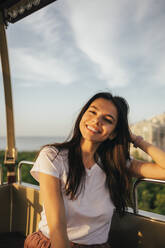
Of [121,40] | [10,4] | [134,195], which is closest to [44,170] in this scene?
[134,195]

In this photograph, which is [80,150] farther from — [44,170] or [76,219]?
[76,219]

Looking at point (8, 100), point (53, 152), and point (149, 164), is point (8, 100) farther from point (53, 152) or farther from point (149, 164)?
point (149, 164)

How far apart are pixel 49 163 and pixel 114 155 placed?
18.0 inches

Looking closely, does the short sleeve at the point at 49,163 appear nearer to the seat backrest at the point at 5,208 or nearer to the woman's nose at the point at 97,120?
the woman's nose at the point at 97,120

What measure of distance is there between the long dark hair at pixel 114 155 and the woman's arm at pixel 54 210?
4.5 inches

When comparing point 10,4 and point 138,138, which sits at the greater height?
point 10,4

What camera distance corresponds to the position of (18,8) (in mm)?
2516

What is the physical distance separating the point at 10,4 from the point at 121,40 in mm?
26269

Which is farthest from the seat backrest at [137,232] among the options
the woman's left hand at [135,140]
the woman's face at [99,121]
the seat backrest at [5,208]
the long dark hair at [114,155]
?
the seat backrest at [5,208]

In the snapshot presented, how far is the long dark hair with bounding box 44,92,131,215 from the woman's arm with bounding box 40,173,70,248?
12 cm

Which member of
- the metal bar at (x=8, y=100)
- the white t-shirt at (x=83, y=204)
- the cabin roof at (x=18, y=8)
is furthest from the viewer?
the metal bar at (x=8, y=100)

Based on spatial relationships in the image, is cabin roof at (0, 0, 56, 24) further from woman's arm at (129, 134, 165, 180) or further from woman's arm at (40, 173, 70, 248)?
woman's arm at (40, 173, 70, 248)

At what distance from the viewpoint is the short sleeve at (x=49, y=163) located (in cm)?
126

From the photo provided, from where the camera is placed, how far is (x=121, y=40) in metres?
27.0
